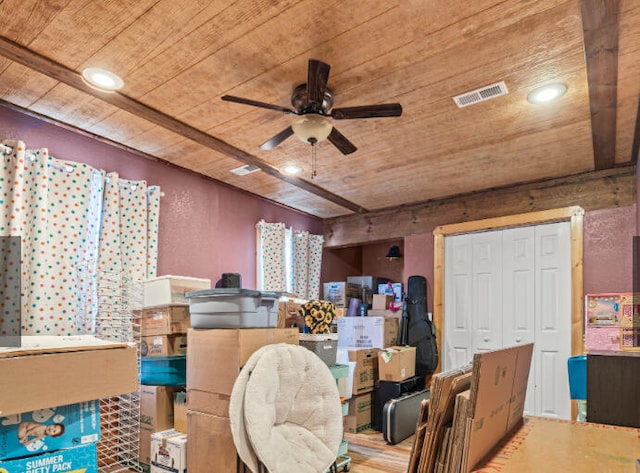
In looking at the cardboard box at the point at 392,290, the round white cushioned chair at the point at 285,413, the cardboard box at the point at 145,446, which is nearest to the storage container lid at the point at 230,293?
the round white cushioned chair at the point at 285,413

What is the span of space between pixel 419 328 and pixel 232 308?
8.99ft

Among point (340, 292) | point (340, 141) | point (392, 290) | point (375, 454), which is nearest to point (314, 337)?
point (375, 454)

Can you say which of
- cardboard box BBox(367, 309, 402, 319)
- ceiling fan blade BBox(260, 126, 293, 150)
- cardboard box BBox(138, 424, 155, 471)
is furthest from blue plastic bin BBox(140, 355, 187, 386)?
cardboard box BBox(367, 309, 402, 319)

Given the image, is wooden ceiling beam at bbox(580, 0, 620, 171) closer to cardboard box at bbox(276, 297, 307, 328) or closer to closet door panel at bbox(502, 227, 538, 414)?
closet door panel at bbox(502, 227, 538, 414)

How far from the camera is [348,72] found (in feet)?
7.92

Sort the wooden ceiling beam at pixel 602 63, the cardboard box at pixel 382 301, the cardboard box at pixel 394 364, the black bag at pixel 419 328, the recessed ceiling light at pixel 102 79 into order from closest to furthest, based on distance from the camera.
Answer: the wooden ceiling beam at pixel 602 63, the recessed ceiling light at pixel 102 79, the cardboard box at pixel 394 364, the black bag at pixel 419 328, the cardboard box at pixel 382 301

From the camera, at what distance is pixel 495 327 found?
4371 mm

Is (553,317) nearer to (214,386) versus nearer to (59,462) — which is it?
(214,386)

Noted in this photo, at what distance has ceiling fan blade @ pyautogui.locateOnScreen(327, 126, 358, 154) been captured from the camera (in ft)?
8.69

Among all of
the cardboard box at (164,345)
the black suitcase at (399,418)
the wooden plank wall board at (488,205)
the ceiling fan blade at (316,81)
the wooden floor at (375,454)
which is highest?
the ceiling fan blade at (316,81)

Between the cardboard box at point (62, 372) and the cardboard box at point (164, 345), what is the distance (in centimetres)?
179

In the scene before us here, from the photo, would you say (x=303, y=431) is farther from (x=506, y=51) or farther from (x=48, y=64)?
(x=48, y=64)

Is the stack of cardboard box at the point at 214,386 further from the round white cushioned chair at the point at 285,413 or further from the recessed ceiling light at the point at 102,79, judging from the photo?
the recessed ceiling light at the point at 102,79

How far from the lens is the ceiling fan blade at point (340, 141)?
8.69ft
